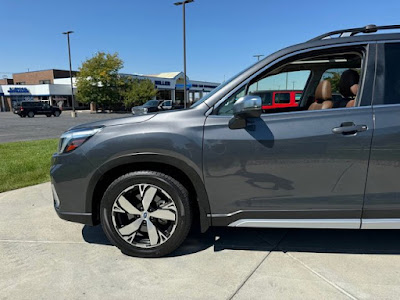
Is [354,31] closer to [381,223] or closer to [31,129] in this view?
[381,223]

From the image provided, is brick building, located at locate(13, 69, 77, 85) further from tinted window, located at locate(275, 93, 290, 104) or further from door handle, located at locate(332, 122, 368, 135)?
door handle, located at locate(332, 122, 368, 135)

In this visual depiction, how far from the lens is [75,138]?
2629 mm

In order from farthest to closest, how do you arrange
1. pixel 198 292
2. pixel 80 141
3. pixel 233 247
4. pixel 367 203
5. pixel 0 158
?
1. pixel 0 158
2. pixel 233 247
3. pixel 80 141
4. pixel 367 203
5. pixel 198 292

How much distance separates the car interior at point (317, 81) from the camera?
8.70ft

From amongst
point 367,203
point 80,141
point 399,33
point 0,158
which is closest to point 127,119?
point 80,141

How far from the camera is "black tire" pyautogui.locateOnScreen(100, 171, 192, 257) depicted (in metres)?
2.54

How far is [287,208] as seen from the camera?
247 centimetres

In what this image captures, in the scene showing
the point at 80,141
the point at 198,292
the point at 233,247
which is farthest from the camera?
the point at 233,247

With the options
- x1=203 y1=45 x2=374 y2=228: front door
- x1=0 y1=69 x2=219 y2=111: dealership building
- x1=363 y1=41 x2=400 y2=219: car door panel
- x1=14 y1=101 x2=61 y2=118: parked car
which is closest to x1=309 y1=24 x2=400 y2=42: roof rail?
x1=363 y1=41 x2=400 y2=219: car door panel

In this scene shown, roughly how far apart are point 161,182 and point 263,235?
1.36 m

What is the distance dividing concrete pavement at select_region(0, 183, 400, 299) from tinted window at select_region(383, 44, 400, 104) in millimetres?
1448

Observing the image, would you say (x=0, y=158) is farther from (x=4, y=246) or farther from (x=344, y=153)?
(x=344, y=153)

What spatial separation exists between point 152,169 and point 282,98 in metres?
2.91

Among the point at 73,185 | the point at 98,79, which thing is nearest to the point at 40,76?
the point at 98,79
